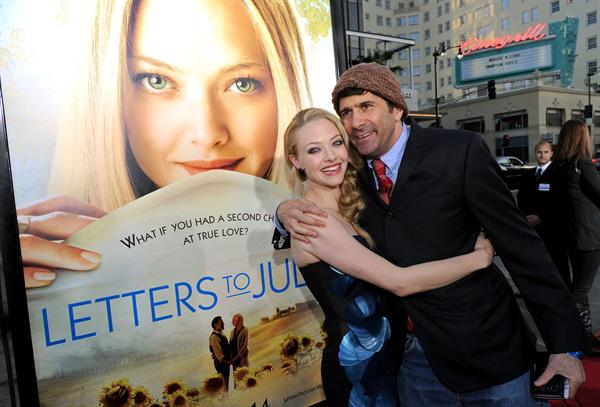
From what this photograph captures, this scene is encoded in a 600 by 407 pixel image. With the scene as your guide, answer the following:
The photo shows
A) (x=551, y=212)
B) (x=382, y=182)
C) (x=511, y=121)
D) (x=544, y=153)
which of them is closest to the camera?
(x=382, y=182)

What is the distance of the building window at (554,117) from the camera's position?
119 feet

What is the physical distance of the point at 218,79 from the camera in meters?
2.03

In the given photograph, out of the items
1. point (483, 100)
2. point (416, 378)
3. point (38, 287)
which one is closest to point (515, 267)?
point (416, 378)

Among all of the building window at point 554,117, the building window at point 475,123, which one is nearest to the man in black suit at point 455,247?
the building window at point 554,117

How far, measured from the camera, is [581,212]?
3.48m

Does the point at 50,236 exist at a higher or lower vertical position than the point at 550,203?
higher

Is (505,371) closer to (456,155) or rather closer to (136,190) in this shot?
(456,155)

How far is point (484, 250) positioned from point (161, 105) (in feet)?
4.94

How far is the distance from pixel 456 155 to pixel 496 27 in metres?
62.2

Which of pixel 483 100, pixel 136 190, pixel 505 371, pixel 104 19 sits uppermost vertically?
pixel 483 100

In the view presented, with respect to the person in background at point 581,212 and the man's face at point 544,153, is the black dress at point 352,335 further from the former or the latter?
the man's face at point 544,153

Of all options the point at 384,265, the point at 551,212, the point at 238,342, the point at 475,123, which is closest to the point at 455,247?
the point at 384,265

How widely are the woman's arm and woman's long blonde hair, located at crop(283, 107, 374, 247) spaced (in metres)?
0.19

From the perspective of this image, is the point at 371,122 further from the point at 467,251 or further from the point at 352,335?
the point at 352,335
